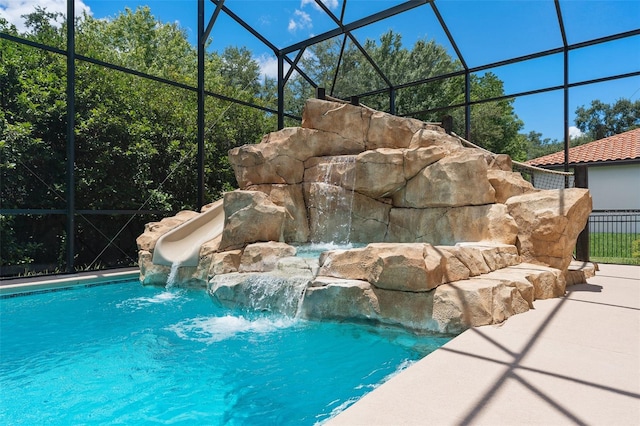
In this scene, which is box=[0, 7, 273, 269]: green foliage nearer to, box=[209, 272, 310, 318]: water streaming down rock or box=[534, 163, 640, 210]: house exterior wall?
box=[209, 272, 310, 318]: water streaming down rock

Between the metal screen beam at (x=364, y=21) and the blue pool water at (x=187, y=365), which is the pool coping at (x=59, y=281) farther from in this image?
the metal screen beam at (x=364, y=21)

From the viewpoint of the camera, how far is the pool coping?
18.4 ft

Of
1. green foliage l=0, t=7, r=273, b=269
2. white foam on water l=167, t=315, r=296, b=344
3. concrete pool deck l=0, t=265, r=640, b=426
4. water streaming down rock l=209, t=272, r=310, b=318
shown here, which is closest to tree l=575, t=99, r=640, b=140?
green foliage l=0, t=7, r=273, b=269

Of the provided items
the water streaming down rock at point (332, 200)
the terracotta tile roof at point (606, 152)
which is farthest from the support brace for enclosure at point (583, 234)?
the terracotta tile roof at point (606, 152)

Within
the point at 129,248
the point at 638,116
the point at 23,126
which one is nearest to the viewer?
the point at 23,126

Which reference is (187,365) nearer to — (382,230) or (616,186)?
(382,230)

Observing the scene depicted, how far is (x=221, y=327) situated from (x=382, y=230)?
370 cm

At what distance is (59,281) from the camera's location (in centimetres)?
601

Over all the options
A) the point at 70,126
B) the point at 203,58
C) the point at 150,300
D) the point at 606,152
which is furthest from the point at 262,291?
the point at 606,152

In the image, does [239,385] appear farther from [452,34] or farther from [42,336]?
[452,34]

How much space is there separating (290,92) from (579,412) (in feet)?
77.5

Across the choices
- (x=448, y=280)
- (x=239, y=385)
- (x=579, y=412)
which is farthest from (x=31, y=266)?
(x=579, y=412)

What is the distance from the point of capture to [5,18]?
9156 mm

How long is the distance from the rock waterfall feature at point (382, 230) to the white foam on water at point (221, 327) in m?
0.24
